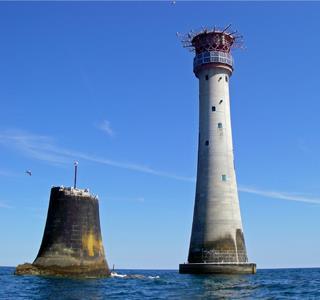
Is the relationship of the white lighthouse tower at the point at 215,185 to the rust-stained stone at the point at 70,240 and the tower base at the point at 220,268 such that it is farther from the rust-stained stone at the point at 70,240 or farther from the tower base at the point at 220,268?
the rust-stained stone at the point at 70,240

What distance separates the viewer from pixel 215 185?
68.4 meters

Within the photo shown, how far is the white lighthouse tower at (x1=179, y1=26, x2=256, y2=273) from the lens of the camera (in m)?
66.3

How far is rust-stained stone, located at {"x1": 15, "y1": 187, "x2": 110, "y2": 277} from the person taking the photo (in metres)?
51.5

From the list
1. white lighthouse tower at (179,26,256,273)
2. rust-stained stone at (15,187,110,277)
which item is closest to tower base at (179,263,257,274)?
white lighthouse tower at (179,26,256,273)

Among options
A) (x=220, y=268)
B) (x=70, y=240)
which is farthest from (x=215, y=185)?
(x=70, y=240)

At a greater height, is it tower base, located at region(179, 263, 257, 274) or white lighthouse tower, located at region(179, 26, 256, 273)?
white lighthouse tower, located at region(179, 26, 256, 273)

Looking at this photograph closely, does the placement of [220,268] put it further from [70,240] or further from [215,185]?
[70,240]

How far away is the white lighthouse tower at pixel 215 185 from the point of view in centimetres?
6631

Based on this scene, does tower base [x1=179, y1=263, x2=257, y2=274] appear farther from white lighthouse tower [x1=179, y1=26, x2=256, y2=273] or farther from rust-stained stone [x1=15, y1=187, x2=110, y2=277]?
rust-stained stone [x1=15, y1=187, x2=110, y2=277]

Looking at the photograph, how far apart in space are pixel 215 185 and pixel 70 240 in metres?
23.7

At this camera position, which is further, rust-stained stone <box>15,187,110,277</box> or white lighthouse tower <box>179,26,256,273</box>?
white lighthouse tower <box>179,26,256,273</box>

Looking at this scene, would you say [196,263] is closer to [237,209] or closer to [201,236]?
[201,236]

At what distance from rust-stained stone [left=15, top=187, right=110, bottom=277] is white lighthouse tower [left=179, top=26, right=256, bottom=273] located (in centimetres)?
1680

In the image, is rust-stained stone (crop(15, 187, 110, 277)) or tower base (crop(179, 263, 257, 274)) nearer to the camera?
rust-stained stone (crop(15, 187, 110, 277))
